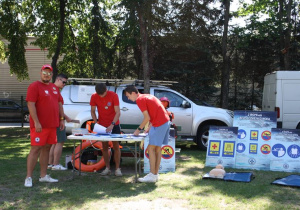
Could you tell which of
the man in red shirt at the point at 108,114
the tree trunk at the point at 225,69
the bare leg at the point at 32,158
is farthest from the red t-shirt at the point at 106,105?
the tree trunk at the point at 225,69

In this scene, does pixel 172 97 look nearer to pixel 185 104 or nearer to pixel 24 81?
pixel 185 104

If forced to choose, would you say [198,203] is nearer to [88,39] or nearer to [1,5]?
[88,39]

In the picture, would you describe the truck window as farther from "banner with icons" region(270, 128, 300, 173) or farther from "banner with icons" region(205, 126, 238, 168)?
"banner with icons" region(270, 128, 300, 173)

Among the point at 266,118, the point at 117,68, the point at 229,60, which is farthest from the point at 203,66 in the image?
the point at 266,118

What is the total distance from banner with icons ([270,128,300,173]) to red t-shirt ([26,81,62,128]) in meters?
4.38

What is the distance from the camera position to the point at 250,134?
739cm

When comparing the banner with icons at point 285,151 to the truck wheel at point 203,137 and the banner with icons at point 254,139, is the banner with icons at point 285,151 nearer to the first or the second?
the banner with icons at point 254,139

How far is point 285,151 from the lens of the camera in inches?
271

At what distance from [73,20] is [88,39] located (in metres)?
1.96

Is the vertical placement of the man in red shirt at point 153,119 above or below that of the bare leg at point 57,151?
above

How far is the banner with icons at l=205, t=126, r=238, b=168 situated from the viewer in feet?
23.8

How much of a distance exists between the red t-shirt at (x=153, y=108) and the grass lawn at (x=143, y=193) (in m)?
1.06

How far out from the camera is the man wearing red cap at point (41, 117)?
209 inches

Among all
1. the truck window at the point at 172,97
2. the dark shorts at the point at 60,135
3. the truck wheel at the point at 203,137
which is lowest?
the truck wheel at the point at 203,137
